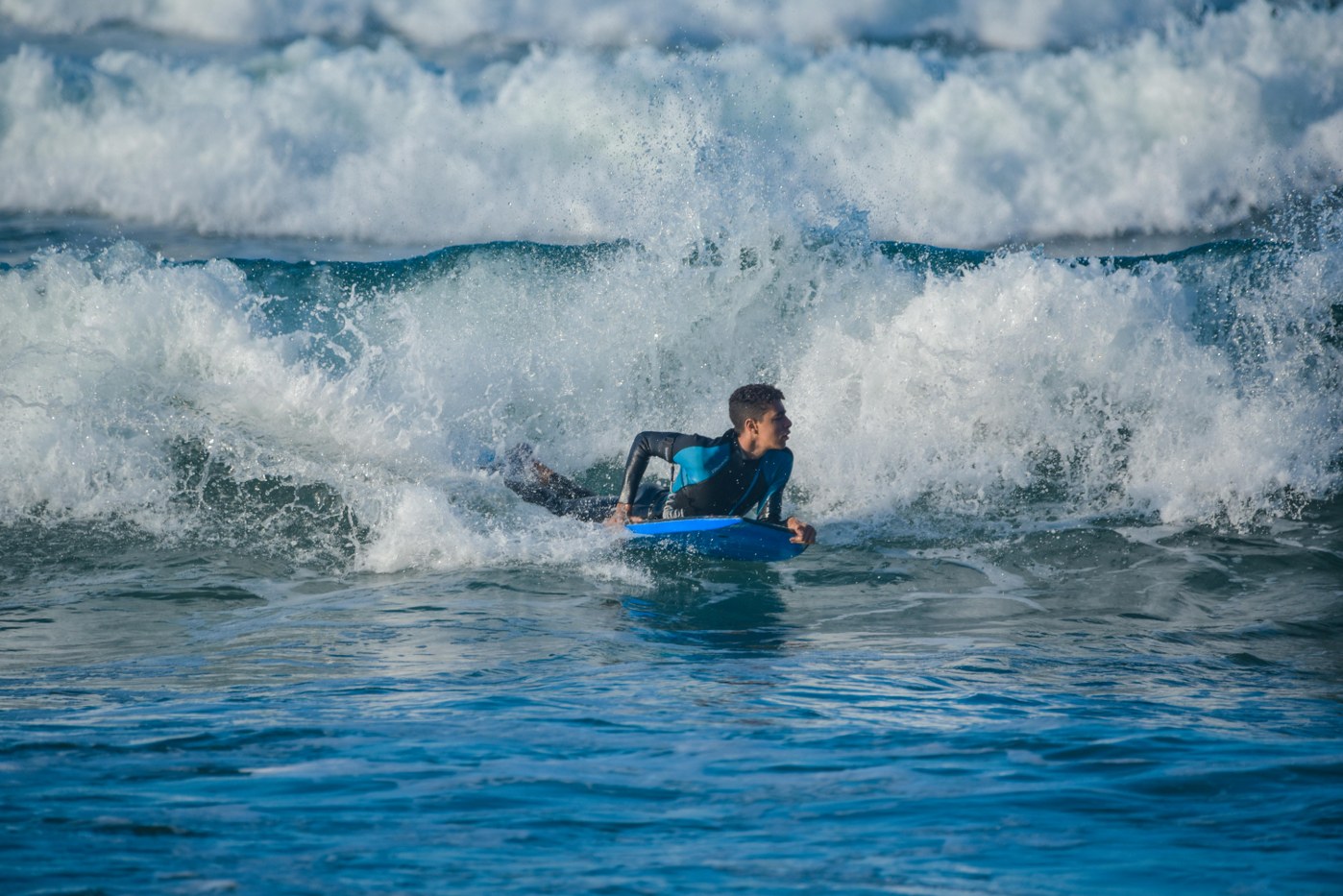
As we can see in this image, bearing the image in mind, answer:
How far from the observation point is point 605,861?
305 cm

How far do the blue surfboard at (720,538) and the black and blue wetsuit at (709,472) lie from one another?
0.20 metres

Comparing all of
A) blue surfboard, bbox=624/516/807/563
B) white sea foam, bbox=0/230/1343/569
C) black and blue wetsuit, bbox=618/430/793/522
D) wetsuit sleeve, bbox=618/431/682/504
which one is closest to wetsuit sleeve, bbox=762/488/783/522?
black and blue wetsuit, bbox=618/430/793/522

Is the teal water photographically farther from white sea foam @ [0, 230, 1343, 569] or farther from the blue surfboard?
white sea foam @ [0, 230, 1343, 569]

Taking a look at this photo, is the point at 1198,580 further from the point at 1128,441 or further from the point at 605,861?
the point at 605,861

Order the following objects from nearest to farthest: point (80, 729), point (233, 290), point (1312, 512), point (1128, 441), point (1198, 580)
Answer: point (80, 729) < point (1198, 580) < point (1312, 512) < point (1128, 441) < point (233, 290)

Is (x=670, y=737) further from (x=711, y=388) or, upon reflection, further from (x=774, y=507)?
(x=711, y=388)

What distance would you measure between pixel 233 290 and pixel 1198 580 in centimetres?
966

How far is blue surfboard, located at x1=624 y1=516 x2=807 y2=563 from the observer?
23.0 ft

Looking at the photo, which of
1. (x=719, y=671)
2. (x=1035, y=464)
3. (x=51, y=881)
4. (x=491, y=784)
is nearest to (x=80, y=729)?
(x=51, y=881)

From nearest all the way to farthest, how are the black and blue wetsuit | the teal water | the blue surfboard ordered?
the teal water
the blue surfboard
the black and blue wetsuit

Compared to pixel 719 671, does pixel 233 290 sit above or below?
above

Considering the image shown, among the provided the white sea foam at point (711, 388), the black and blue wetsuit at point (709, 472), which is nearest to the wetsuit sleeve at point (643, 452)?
the black and blue wetsuit at point (709, 472)

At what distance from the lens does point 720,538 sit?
7141 mm

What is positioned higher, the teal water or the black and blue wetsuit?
the black and blue wetsuit
